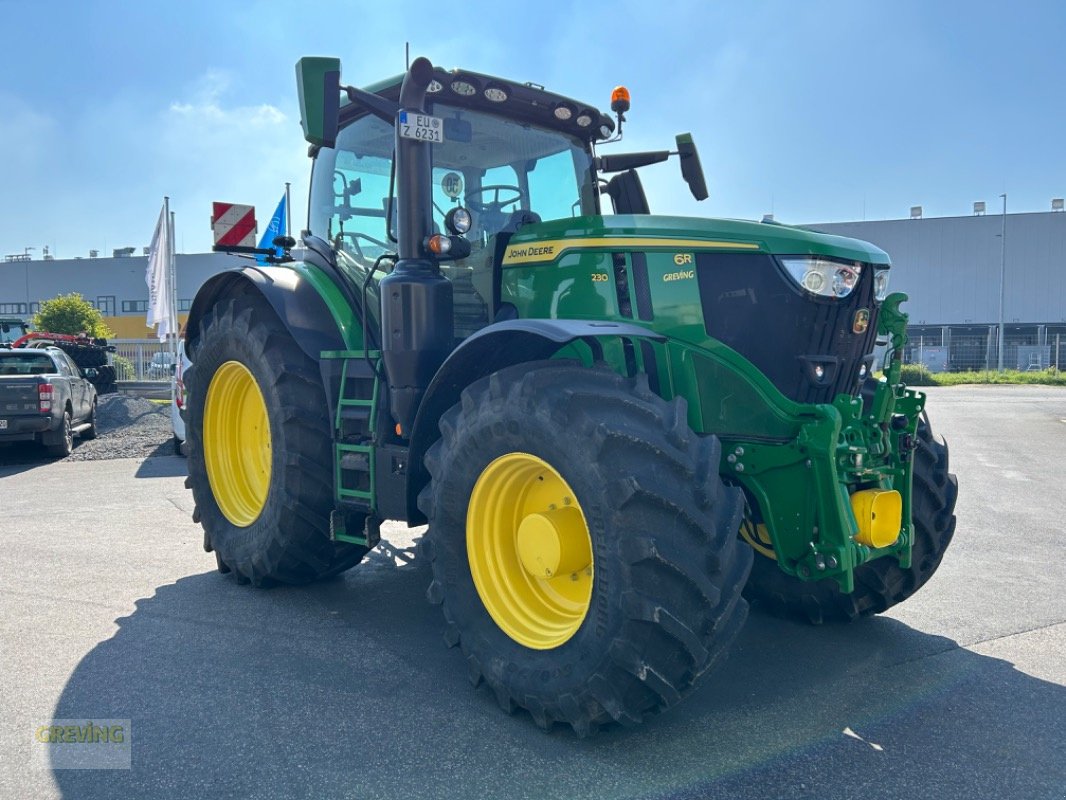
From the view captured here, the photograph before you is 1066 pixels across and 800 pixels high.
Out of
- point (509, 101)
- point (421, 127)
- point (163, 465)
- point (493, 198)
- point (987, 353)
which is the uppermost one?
point (509, 101)

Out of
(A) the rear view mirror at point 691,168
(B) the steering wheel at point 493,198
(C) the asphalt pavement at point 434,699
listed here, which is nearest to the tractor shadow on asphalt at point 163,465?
(C) the asphalt pavement at point 434,699

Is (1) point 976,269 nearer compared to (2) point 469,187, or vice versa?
(2) point 469,187

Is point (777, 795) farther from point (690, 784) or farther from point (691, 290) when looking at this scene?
point (691, 290)

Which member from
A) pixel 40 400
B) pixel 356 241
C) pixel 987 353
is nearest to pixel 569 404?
pixel 356 241

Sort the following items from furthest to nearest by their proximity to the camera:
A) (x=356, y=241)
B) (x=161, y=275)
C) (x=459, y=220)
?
1. (x=161, y=275)
2. (x=356, y=241)
3. (x=459, y=220)

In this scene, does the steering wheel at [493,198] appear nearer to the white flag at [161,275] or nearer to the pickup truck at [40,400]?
the pickup truck at [40,400]

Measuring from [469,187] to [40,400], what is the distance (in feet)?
30.4

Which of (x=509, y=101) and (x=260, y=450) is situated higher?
(x=509, y=101)

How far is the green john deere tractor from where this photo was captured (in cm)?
296

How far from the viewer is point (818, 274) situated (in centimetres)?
355

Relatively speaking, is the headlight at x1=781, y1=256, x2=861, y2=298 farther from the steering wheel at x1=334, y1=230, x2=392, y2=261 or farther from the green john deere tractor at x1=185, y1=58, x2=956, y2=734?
the steering wheel at x1=334, y1=230, x2=392, y2=261

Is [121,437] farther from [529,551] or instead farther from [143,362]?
[529,551]

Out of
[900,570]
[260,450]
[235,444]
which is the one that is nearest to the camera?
[900,570]

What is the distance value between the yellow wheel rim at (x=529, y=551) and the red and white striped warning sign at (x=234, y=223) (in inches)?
365
